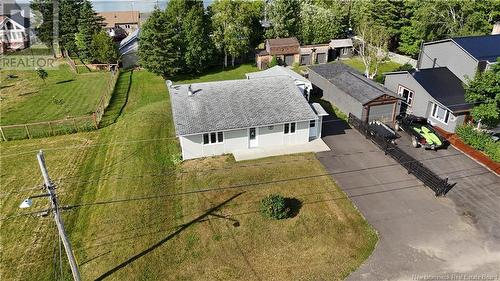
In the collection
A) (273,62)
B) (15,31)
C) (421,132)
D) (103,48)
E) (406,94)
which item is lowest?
(421,132)

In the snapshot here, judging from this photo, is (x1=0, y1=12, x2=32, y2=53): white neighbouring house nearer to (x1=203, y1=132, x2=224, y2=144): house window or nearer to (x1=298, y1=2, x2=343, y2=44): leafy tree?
(x1=298, y1=2, x2=343, y2=44): leafy tree

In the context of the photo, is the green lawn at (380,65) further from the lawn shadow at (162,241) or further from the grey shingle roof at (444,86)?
the lawn shadow at (162,241)

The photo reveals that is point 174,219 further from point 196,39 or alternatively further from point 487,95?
point 196,39

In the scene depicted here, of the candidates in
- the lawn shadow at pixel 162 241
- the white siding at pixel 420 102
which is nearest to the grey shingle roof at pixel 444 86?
the white siding at pixel 420 102

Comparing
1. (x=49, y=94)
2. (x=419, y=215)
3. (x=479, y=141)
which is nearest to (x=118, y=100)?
(x=49, y=94)

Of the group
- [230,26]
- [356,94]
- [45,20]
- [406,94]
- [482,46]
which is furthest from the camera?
[45,20]

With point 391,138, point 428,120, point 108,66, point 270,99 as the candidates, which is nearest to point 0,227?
point 270,99

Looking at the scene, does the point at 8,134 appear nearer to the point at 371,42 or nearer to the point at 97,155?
the point at 97,155

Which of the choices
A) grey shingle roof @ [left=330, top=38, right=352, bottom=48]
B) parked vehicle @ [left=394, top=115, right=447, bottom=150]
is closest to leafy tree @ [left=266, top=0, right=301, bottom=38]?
grey shingle roof @ [left=330, top=38, right=352, bottom=48]
